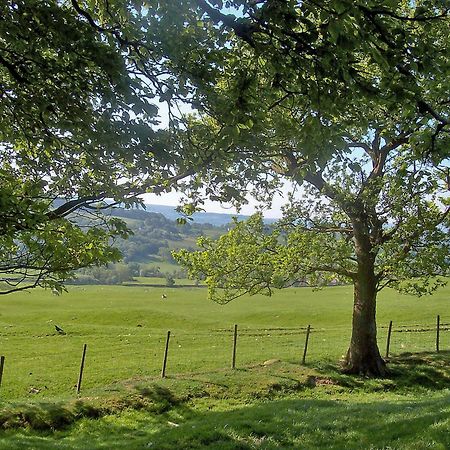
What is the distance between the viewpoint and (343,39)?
4.80 m

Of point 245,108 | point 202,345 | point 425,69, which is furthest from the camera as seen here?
point 202,345

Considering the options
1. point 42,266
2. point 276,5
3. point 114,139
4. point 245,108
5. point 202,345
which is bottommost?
point 202,345

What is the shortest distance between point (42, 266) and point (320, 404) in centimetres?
895

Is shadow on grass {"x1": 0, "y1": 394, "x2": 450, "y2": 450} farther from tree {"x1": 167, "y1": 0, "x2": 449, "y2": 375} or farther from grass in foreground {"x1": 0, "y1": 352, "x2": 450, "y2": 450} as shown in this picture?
tree {"x1": 167, "y1": 0, "x2": 449, "y2": 375}

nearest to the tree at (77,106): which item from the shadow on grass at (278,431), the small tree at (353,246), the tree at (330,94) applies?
the tree at (330,94)

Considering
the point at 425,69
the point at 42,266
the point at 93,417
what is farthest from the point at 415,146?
the point at 93,417

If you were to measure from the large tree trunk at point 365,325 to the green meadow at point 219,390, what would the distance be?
89 centimetres

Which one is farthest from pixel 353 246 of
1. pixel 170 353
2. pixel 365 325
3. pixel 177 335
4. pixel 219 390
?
pixel 177 335

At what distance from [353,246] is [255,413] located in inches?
384

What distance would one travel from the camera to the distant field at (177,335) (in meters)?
22.7

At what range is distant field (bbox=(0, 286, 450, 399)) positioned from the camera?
74.4 feet

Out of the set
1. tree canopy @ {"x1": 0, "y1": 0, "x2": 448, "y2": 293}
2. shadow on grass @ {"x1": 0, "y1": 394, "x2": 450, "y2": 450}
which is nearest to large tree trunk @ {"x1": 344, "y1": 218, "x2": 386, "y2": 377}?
shadow on grass @ {"x1": 0, "y1": 394, "x2": 450, "y2": 450}

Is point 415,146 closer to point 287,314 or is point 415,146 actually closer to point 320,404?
point 320,404

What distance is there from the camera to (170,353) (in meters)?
27.3
